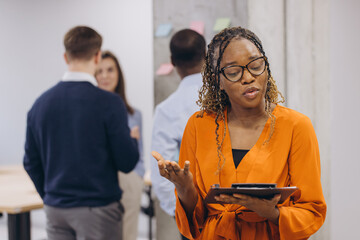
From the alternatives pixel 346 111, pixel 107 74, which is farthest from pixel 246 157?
pixel 107 74

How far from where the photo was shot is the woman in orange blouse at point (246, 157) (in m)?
1.22

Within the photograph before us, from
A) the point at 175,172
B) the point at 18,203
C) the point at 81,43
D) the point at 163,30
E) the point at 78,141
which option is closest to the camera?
the point at 175,172

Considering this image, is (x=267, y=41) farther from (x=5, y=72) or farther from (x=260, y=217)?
(x=5, y=72)

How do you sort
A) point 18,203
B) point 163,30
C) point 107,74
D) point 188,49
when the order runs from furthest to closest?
1. point 107,74
2. point 18,203
3. point 163,30
4. point 188,49

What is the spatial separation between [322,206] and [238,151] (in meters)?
0.29

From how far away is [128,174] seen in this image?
10.0 feet

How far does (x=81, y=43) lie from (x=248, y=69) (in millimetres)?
1223

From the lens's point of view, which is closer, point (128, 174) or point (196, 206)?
point (196, 206)

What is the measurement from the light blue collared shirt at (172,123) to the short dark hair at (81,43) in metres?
0.54

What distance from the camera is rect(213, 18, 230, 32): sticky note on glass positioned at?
2145 millimetres

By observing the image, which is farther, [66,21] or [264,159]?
[66,21]

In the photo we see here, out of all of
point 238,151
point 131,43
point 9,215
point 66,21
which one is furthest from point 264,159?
point 66,21

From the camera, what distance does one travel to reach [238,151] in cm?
129

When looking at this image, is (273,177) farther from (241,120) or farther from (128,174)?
(128,174)
